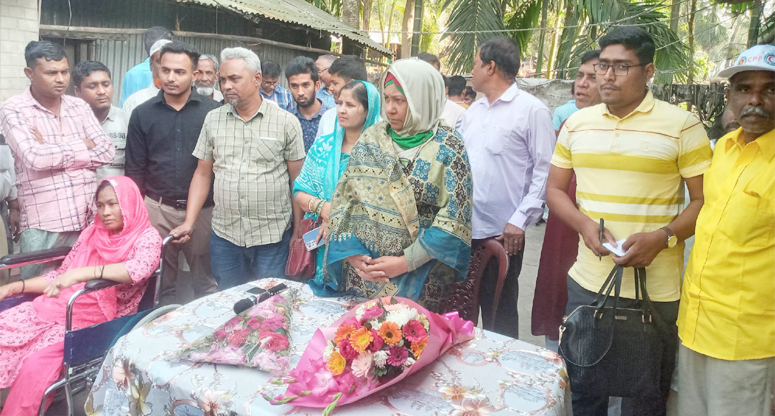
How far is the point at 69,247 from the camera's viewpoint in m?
3.26

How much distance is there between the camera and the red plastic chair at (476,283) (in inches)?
101

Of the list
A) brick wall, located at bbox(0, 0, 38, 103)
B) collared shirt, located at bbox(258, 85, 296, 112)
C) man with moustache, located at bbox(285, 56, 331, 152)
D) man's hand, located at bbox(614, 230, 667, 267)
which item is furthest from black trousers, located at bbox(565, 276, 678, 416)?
brick wall, located at bbox(0, 0, 38, 103)

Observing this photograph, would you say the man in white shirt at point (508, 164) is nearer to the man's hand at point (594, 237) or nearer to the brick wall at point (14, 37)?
the man's hand at point (594, 237)

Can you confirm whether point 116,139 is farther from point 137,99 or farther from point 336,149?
point 336,149

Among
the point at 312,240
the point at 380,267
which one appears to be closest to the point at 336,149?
the point at 312,240

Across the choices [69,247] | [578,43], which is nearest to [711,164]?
[69,247]

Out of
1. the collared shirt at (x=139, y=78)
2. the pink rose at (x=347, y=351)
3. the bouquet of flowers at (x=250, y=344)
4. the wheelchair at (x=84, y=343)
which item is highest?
the collared shirt at (x=139, y=78)

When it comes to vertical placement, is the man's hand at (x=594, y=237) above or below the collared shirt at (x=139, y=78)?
below

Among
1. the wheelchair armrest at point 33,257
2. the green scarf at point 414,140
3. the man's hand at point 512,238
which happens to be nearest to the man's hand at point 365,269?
the green scarf at point 414,140

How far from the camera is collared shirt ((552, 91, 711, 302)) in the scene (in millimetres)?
2230

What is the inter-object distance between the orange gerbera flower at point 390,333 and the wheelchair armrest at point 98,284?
5.76 ft

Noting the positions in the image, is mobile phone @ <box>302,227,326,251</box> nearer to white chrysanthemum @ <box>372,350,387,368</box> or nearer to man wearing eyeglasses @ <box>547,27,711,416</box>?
man wearing eyeglasses @ <box>547,27,711,416</box>

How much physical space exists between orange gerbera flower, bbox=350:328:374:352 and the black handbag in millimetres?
908

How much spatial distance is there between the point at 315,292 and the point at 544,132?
1633mm
